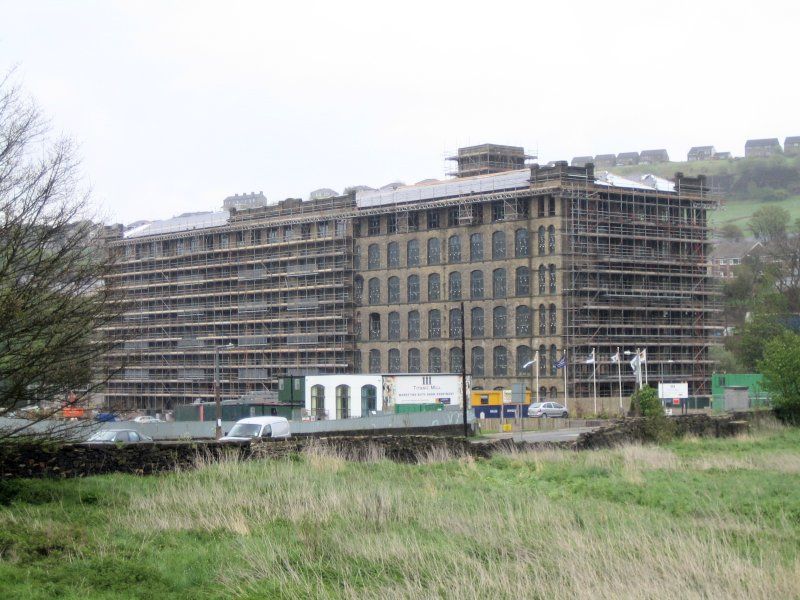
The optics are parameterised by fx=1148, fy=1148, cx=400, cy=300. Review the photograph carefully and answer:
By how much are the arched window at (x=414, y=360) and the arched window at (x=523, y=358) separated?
1004 cm

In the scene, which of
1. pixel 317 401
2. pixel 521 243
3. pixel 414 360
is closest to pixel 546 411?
pixel 317 401

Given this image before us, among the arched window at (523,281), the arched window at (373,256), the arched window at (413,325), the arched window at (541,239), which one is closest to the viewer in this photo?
the arched window at (541,239)

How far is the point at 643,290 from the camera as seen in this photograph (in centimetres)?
8956

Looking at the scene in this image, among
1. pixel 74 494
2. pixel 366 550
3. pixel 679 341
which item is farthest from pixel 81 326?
pixel 679 341

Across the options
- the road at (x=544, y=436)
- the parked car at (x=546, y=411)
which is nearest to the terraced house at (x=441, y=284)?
the parked car at (x=546, y=411)

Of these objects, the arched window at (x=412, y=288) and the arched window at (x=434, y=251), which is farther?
the arched window at (x=412, y=288)

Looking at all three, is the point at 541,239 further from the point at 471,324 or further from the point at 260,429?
the point at 260,429

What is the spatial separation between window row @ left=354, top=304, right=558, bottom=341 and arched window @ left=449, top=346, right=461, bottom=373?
1100mm

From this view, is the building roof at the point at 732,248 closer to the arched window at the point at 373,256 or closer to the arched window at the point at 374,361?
the arched window at the point at 373,256

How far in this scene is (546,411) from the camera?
79.1m

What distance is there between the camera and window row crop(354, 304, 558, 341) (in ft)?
298

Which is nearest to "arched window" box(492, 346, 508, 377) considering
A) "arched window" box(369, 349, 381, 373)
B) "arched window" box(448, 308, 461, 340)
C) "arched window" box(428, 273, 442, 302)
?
"arched window" box(448, 308, 461, 340)

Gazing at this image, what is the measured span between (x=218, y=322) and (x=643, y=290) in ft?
137

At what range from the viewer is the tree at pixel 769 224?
16375 centimetres
